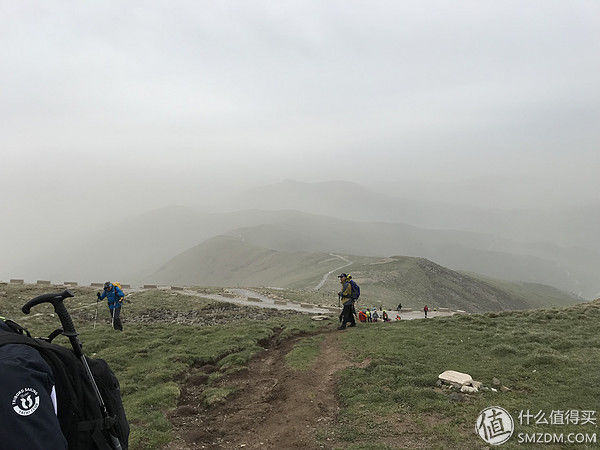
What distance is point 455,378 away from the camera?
45.5 ft

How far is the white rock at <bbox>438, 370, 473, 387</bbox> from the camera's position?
13539 mm

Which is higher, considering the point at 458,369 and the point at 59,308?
the point at 59,308

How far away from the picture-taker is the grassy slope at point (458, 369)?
10.8 meters

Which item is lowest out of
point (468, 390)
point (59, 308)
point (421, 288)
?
point (421, 288)

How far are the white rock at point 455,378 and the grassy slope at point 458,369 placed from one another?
46cm

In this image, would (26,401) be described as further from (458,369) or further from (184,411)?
(458,369)

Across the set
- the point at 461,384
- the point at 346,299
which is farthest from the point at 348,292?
the point at 461,384

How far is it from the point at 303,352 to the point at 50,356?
17674 millimetres

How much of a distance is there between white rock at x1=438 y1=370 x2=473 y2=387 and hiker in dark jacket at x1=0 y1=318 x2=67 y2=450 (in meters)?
14.3

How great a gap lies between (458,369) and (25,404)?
16.5 m

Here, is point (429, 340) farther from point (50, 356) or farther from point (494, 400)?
point (50, 356)

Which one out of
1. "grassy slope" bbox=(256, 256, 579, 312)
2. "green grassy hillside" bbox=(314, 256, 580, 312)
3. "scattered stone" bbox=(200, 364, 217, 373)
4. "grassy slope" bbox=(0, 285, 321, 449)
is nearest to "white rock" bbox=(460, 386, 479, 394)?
"grassy slope" bbox=(0, 285, 321, 449)

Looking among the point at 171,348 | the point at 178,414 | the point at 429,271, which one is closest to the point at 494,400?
the point at 178,414

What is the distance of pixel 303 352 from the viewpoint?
1981cm
